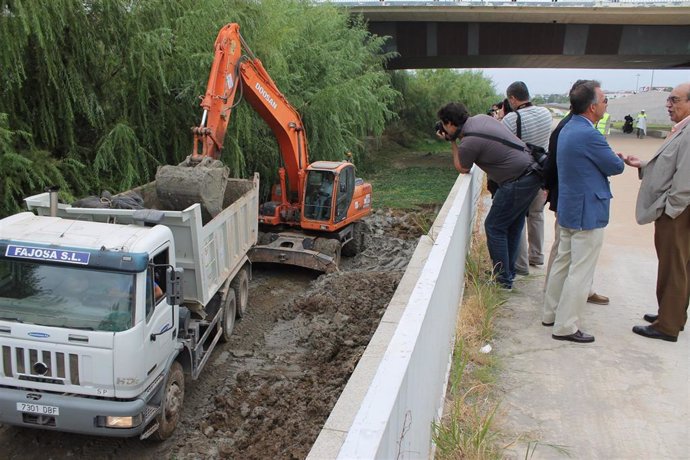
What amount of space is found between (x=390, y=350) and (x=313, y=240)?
28.0 ft

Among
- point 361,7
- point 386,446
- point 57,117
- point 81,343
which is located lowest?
point 81,343

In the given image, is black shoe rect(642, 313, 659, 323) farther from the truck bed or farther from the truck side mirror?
the truck bed

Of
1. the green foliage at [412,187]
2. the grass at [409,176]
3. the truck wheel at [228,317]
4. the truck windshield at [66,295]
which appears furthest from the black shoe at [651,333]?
the green foliage at [412,187]

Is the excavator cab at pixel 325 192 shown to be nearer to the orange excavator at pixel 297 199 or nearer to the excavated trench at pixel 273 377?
the orange excavator at pixel 297 199

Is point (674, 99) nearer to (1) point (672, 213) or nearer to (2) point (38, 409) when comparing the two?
(1) point (672, 213)

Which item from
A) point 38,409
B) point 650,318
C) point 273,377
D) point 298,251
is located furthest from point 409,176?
point 38,409

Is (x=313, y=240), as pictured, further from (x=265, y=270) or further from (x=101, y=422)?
(x=101, y=422)

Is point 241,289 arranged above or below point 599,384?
below

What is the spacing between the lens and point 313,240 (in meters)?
11.2

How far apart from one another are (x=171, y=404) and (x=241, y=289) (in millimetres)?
3289

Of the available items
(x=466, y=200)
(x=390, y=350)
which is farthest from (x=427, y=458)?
(x=466, y=200)


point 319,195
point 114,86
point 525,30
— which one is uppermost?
point 525,30

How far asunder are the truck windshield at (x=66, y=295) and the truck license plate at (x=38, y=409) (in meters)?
0.69

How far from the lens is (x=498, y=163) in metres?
5.93
